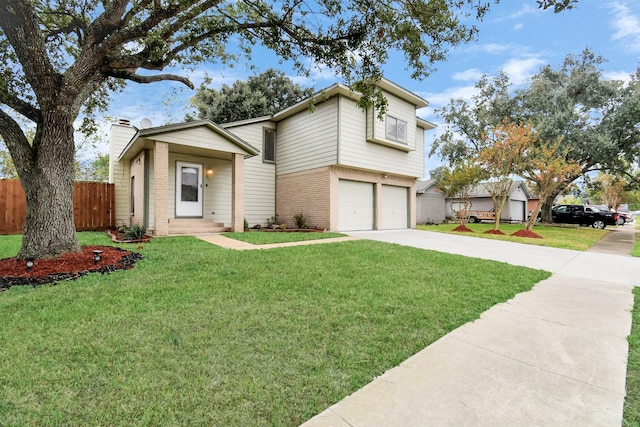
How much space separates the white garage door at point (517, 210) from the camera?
2856cm

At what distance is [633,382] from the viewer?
7.20 feet

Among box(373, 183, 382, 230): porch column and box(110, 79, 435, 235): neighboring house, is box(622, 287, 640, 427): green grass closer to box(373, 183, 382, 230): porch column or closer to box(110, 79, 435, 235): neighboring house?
box(110, 79, 435, 235): neighboring house

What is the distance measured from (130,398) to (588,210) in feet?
91.6

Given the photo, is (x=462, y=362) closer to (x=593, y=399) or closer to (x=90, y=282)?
(x=593, y=399)

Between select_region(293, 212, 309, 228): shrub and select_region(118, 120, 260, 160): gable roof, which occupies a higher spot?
select_region(118, 120, 260, 160): gable roof

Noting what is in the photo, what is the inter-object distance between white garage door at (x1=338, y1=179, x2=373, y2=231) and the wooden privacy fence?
30.7 feet

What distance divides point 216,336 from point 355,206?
34.4 feet

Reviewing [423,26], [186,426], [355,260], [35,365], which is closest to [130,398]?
[186,426]

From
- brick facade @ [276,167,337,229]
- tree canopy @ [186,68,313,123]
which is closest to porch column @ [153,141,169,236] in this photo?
brick facade @ [276,167,337,229]

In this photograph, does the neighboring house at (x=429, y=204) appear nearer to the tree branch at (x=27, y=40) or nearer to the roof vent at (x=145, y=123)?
the roof vent at (x=145, y=123)

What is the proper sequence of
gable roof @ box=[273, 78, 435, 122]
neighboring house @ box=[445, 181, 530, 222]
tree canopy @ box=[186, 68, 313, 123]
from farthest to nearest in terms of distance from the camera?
neighboring house @ box=[445, 181, 530, 222] → tree canopy @ box=[186, 68, 313, 123] → gable roof @ box=[273, 78, 435, 122]

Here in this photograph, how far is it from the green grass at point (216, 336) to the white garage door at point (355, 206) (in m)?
7.09

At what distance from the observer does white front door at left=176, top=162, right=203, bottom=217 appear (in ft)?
34.8

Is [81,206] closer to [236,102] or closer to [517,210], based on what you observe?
[236,102]
